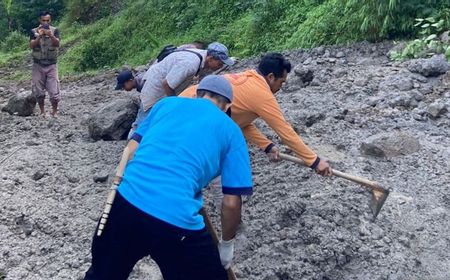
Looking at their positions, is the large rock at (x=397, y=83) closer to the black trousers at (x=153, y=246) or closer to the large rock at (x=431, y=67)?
the large rock at (x=431, y=67)

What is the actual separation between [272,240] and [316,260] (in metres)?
0.47

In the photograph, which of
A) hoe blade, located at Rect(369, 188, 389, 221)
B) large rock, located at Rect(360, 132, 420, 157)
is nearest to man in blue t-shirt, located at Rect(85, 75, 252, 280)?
hoe blade, located at Rect(369, 188, 389, 221)

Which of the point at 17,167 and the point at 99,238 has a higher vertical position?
the point at 99,238

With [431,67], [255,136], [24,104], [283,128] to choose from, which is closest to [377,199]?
[283,128]

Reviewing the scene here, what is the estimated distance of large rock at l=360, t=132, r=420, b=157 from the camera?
19.7ft

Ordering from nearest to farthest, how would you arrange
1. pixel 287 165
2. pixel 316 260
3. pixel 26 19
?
1. pixel 316 260
2. pixel 287 165
3. pixel 26 19

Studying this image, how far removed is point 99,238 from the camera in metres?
3.47

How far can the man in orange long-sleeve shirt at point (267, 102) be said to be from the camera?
4.76 metres

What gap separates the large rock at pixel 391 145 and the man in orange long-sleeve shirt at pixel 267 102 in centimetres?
131

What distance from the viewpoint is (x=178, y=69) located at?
5766 mm

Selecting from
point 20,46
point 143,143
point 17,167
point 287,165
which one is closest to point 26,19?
point 20,46

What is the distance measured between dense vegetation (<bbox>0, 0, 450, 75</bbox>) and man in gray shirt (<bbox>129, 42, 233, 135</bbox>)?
12.5ft

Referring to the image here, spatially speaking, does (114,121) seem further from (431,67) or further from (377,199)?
(377,199)

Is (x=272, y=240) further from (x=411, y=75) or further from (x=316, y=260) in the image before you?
(x=411, y=75)
